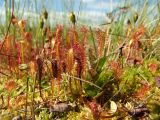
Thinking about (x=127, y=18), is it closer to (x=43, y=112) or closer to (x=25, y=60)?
(x=25, y=60)

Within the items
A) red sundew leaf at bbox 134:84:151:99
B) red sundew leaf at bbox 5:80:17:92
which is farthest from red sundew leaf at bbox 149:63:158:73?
red sundew leaf at bbox 5:80:17:92

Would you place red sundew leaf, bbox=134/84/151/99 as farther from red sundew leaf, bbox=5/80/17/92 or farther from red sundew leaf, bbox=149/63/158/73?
red sundew leaf, bbox=5/80/17/92

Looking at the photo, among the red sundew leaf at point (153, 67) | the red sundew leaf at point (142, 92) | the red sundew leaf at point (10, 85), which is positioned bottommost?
the red sundew leaf at point (142, 92)

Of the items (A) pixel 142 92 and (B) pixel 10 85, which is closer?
(A) pixel 142 92

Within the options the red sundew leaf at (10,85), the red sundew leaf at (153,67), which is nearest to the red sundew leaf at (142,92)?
the red sundew leaf at (153,67)

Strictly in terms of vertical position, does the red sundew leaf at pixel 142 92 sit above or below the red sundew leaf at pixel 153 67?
below

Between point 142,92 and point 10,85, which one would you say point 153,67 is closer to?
point 142,92

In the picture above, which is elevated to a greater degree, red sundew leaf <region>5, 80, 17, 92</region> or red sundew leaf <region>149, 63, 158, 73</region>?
red sundew leaf <region>149, 63, 158, 73</region>

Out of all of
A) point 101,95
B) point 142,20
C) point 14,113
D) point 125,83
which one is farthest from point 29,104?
point 142,20

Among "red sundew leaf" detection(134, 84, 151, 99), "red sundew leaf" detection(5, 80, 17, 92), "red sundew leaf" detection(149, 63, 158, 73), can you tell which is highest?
"red sundew leaf" detection(149, 63, 158, 73)

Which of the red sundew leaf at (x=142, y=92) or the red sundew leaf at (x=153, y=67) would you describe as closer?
the red sundew leaf at (x=142, y=92)

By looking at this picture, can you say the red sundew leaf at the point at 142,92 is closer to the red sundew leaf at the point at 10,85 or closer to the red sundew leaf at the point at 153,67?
the red sundew leaf at the point at 153,67

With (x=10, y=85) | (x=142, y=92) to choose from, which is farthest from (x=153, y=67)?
(x=10, y=85)
